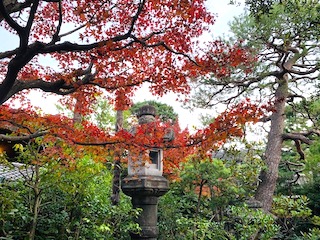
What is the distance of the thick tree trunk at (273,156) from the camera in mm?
9602

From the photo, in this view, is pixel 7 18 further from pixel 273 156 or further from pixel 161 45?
pixel 273 156

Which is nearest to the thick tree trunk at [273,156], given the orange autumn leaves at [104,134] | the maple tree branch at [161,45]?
the orange autumn leaves at [104,134]

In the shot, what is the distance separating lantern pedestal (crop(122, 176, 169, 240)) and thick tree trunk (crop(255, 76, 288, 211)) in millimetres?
4995

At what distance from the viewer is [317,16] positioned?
595 centimetres

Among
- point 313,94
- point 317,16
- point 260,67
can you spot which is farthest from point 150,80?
point 313,94

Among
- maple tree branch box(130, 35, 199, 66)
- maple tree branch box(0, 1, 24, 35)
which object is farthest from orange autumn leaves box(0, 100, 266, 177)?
maple tree branch box(0, 1, 24, 35)

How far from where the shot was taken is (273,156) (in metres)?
9.98

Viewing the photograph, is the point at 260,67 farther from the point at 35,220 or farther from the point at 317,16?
the point at 35,220

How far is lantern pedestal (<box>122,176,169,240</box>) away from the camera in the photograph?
552 centimetres

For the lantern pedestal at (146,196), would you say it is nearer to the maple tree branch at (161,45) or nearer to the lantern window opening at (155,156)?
the lantern window opening at (155,156)

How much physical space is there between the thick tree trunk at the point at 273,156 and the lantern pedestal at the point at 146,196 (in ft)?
16.4

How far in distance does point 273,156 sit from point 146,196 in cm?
580

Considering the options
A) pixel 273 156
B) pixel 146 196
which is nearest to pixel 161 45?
pixel 146 196

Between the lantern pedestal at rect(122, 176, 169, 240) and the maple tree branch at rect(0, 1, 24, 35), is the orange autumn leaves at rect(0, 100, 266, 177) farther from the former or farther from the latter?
the maple tree branch at rect(0, 1, 24, 35)
